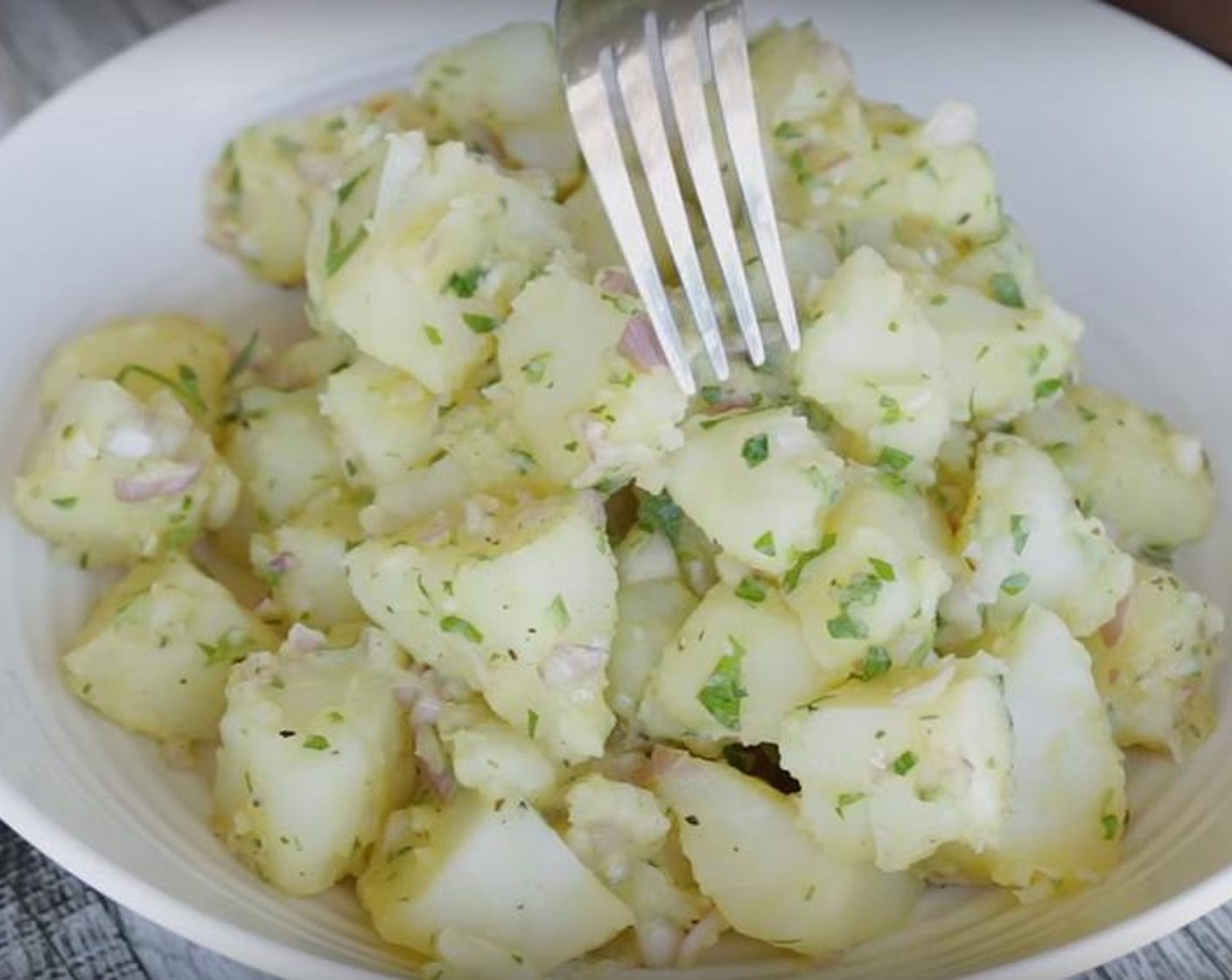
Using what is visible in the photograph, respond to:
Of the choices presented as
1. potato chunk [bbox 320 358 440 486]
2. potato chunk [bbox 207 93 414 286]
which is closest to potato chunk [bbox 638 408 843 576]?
potato chunk [bbox 320 358 440 486]

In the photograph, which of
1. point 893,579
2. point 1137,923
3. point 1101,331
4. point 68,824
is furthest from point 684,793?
point 1101,331

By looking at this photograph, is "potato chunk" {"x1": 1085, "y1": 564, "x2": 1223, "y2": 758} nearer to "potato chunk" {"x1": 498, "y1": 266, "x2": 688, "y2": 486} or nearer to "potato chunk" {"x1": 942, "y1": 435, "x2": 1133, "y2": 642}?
"potato chunk" {"x1": 942, "y1": 435, "x2": 1133, "y2": 642}

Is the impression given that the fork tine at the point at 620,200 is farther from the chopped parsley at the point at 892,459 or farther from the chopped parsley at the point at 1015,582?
the chopped parsley at the point at 1015,582

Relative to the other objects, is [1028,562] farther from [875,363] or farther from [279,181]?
[279,181]

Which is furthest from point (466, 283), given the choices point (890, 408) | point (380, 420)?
point (890, 408)

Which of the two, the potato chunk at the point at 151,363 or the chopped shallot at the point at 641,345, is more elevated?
the chopped shallot at the point at 641,345

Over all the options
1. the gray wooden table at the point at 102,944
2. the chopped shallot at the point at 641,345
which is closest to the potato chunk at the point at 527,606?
→ the chopped shallot at the point at 641,345

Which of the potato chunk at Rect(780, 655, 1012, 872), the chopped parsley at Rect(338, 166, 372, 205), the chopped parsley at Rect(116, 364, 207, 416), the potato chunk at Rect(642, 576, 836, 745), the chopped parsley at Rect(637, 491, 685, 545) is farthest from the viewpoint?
the chopped parsley at Rect(116, 364, 207, 416)
